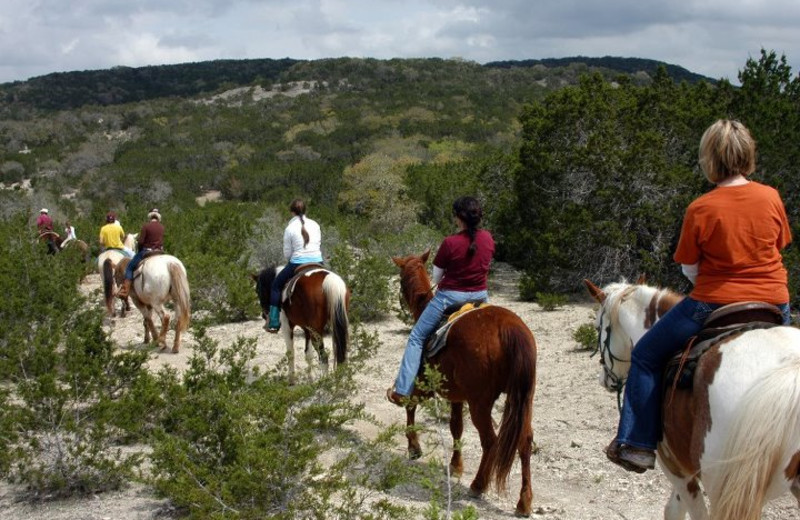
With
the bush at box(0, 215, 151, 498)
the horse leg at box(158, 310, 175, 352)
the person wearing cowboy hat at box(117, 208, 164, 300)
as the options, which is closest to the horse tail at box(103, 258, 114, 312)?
the person wearing cowboy hat at box(117, 208, 164, 300)

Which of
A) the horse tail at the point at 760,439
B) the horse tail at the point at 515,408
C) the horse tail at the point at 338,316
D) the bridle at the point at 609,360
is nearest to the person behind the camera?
the horse tail at the point at 760,439

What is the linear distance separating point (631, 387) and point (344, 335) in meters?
4.89

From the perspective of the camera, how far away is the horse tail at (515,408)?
502cm

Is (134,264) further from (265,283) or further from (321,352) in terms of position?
(321,352)

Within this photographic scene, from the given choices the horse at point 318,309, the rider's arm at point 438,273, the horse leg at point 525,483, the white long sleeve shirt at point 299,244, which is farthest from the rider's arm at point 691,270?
the white long sleeve shirt at point 299,244

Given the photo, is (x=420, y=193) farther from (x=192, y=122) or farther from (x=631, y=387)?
(x=192, y=122)

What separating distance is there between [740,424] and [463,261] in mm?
2847

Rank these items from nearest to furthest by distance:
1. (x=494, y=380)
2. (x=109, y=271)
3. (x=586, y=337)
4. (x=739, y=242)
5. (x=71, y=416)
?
(x=739, y=242)
(x=494, y=380)
(x=71, y=416)
(x=586, y=337)
(x=109, y=271)

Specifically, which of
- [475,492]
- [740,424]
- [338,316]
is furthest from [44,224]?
[740,424]

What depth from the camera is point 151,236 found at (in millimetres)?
11188

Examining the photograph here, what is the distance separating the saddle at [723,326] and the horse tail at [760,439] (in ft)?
1.02

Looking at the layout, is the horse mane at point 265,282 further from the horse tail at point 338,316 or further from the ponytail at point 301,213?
the horse tail at point 338,316

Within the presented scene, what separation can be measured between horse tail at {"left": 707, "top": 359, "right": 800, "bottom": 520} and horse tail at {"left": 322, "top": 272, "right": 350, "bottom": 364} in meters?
5.50

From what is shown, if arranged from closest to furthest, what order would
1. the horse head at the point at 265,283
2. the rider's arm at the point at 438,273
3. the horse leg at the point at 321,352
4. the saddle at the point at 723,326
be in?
the saddle at the point at 723,326
the rider's arm at the point at 438,273
the horse leg at the point at 321,352
the horse head at the point at 265,283
